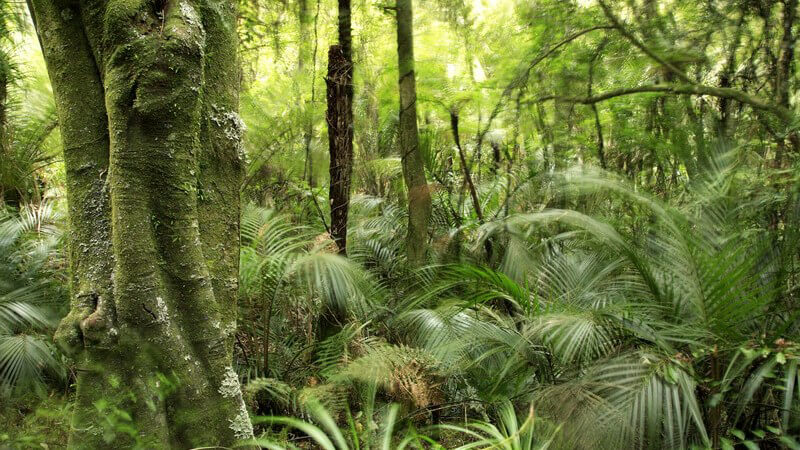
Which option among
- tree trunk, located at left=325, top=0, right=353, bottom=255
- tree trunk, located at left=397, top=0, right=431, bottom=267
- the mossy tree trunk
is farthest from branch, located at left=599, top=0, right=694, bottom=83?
the mossy tree trunk

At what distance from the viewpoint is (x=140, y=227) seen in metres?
1.80

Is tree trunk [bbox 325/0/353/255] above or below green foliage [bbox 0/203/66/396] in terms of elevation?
above

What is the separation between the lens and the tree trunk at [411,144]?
4098 millimetres

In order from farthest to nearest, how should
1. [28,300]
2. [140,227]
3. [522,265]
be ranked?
[522,265] → [28,300] → [140,227]

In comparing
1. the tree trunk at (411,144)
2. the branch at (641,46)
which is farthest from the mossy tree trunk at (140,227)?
the branch at (641,46)

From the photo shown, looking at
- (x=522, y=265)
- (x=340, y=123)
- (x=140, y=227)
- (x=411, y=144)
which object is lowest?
(x=522, y=265)

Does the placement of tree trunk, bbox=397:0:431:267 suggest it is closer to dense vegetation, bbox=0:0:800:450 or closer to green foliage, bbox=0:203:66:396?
dense vegetation, bbox=0:0:800:450

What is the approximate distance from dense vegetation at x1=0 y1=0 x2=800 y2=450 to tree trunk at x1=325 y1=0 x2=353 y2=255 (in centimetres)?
2

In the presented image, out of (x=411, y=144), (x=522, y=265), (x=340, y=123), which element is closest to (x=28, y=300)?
(x=340, y=123)

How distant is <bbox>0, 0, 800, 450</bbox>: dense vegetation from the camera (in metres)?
2.36

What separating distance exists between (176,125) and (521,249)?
282 cm

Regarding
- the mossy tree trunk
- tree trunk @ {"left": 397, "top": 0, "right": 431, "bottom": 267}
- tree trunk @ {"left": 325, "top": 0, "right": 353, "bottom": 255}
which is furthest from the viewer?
tree trunk @ {"left": 397, "top": 0, "right": 431, "bottom": 267}

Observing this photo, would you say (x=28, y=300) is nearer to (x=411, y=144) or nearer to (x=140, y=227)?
(x=140, y=227)

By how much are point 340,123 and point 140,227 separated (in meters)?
2.26
